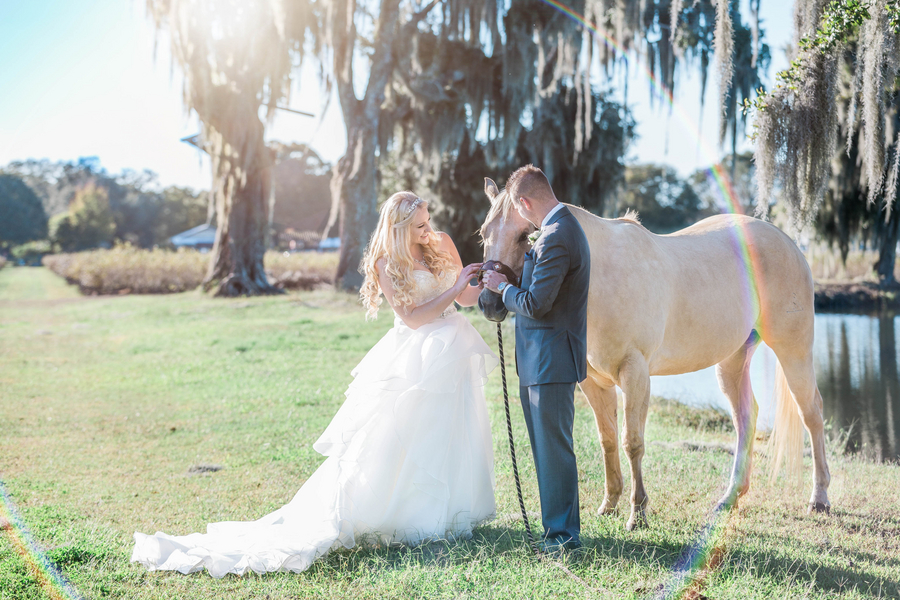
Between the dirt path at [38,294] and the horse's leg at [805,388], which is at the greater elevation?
the horse's leg at [805,388]

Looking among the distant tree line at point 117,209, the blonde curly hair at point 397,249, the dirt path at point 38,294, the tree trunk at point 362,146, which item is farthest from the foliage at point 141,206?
the blonde curly hair at point 397,249

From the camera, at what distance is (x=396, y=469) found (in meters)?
3.28

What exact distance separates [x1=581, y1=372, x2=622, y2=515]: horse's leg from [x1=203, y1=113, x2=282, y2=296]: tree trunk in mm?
14229

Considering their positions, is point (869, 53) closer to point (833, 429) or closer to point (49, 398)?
point (833, 429)

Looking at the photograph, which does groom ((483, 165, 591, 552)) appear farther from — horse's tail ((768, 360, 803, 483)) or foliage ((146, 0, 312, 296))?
foliage ((146, 0, 312, 296))

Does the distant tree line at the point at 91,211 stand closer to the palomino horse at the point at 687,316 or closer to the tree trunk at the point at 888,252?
the tree trunk at the point at 888,252

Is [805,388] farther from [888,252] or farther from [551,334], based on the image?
[888,252]

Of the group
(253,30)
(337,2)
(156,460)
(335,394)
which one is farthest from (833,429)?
(253,30)

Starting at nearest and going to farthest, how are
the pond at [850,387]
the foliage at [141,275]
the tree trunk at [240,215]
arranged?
the pond at [850,387] < the tree trunk at [240,215] < the foliage at [141,275]

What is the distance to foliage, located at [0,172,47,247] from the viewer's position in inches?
2084

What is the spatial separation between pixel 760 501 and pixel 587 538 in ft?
4.82

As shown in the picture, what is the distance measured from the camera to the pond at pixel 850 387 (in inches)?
247

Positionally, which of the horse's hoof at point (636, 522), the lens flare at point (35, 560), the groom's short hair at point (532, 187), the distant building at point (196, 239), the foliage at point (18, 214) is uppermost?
the foliage at point (18, 214)

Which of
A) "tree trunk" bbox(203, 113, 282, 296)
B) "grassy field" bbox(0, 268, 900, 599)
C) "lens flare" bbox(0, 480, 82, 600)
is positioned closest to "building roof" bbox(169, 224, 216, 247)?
"tree trunk" bbox(203, 113, 282, 296)
